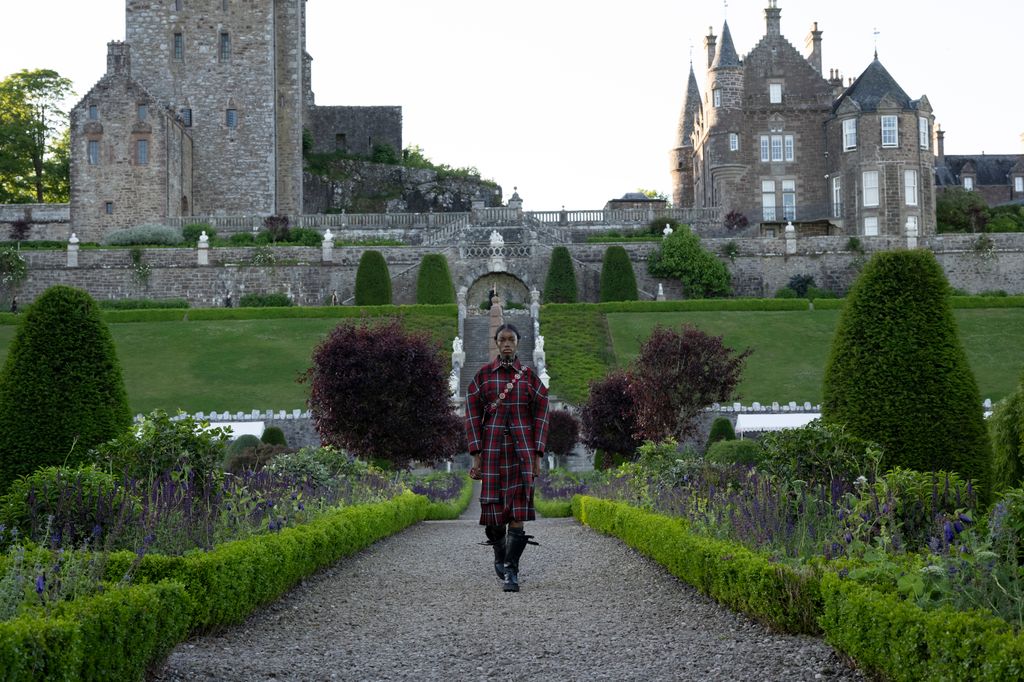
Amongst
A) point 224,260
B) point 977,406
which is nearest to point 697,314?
point 224,260

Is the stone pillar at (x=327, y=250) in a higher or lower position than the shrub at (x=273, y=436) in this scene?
higher

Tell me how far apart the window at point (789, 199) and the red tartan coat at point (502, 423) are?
5185 cm

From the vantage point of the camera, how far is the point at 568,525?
59.6ft

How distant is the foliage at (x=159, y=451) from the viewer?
38.6 feet

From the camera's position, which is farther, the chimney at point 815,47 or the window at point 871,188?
the chimney at point 815,47

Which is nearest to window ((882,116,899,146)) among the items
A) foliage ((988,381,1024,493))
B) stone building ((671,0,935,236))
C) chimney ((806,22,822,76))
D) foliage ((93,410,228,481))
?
stone building ((671,0,935,236))

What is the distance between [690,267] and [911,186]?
11704 millimetres

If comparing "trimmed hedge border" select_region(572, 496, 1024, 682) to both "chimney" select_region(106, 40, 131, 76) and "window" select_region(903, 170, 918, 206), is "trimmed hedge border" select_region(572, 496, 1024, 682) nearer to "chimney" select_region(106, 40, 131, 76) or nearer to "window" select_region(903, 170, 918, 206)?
"window" select_region(903, 170, 918, 206)

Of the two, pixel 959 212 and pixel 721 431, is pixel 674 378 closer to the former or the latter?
pixel 721 431

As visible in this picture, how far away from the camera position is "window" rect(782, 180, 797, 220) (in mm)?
60625

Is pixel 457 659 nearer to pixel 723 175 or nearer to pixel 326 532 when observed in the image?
pixel 326 532

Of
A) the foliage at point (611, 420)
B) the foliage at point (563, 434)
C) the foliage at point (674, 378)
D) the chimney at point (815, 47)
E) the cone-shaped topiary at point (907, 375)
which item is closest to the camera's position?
the cone-shaped topiary at point (907, 375)

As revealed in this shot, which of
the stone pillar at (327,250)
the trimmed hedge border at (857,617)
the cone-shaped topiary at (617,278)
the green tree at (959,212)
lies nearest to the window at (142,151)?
the stone pillar at (327,250)

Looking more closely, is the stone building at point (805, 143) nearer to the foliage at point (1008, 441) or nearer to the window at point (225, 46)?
the window at point (225, 46)
